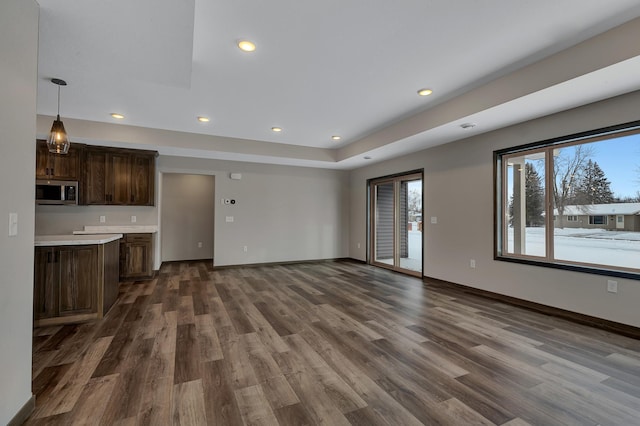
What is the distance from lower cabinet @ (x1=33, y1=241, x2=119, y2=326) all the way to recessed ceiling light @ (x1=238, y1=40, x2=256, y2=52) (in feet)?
8.55

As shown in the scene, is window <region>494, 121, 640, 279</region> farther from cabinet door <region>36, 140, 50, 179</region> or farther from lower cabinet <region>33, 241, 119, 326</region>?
cabinet door <region>36, 140, 50, 179</region>

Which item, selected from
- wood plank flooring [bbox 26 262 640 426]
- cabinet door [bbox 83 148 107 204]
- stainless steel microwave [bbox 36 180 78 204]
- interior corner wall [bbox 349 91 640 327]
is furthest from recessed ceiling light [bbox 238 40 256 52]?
stainless steel microwave [bbox 36 180 78 204]

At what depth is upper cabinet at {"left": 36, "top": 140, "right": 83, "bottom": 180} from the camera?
4727 mm

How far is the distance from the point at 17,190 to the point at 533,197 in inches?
200

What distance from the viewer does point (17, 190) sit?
1583mm

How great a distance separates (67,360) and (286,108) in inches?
139

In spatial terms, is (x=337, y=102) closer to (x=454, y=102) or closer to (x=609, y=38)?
(x=454, y=102)

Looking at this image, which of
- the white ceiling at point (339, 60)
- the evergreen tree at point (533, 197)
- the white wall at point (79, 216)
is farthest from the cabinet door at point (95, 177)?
the evergreen tree at point (533, 197)

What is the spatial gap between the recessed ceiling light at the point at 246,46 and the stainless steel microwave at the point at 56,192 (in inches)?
169

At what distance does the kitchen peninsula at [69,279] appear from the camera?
117 inches

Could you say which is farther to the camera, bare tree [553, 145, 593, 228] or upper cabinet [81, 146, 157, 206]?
upper cabinet [81, 146, 157, 206]

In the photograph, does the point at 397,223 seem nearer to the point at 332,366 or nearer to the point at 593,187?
the point at 593,187

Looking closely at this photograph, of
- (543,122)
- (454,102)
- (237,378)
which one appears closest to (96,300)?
(237,378)

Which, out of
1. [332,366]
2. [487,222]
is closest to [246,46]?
[332,366]
